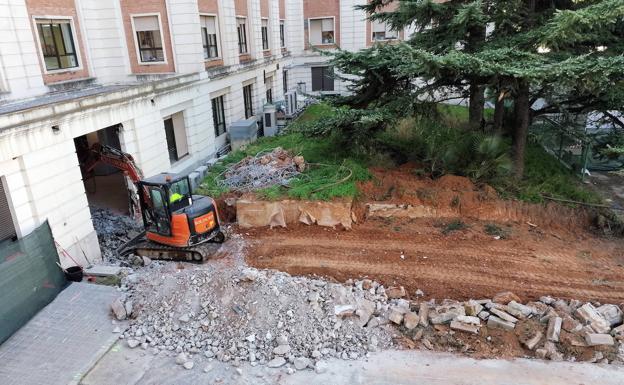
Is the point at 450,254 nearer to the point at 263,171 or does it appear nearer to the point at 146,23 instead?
the point at 263,171

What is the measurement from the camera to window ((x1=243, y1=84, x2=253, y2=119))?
23.3 metres

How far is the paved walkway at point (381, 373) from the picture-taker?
7602mm

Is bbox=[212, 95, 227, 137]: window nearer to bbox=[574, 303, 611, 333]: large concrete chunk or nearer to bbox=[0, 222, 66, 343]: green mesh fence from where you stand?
bbox=[0, 222, 66, 343]: green mesh fence

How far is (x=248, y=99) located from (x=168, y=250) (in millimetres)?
13956

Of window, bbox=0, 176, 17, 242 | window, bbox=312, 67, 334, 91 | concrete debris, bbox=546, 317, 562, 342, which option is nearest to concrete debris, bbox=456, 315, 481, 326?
concrete debris, bbox=546, 317, 562, 342

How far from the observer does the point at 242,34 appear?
22344mm

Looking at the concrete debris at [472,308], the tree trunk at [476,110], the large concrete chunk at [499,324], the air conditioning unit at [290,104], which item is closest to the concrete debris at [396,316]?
the concrete debris at [472,308]

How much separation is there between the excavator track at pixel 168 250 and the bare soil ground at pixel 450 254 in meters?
1.11

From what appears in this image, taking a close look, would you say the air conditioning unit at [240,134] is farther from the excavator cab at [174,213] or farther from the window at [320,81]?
the window at [320,81]

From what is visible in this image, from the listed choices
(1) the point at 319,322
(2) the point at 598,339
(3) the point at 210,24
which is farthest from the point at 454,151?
(3) the point at 210,24

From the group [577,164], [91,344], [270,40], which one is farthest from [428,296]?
[270,40]

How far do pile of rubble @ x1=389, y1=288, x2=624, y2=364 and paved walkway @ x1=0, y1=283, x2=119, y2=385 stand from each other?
18.9ft

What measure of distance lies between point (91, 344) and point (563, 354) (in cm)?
872

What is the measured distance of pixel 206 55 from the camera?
18.4 metres
